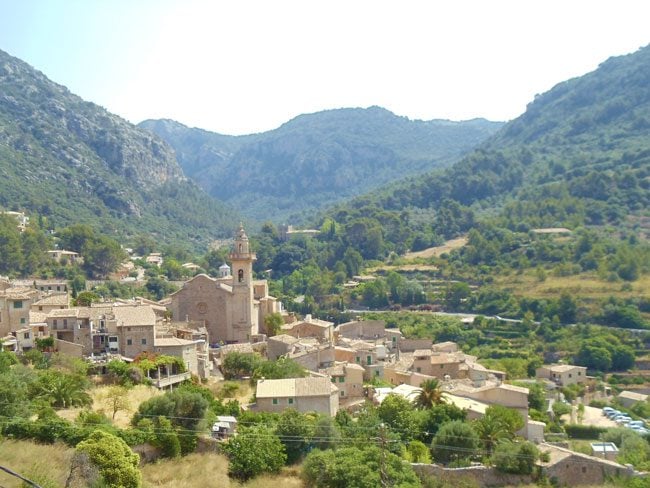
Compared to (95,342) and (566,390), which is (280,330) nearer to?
(95,342)

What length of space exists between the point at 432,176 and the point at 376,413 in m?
99.4

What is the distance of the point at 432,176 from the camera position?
408 feet

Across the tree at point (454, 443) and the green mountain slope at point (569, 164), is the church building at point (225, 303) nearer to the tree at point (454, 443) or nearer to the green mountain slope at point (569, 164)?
the tree at point (454, 443)

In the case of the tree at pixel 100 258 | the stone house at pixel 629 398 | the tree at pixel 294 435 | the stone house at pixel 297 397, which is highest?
the tree at pixel 100 258

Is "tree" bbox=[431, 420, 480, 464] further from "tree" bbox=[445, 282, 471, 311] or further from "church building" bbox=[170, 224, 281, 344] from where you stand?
"tree" bbox=[445, 282, 471, 311]

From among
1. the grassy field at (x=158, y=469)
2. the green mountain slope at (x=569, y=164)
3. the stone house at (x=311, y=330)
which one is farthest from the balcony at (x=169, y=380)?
the green mountain slope at (x=569, y=164)

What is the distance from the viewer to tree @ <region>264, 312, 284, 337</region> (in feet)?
127

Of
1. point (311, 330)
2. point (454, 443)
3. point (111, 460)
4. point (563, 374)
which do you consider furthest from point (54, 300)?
point (563, 374)

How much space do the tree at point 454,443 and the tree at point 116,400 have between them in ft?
33.8


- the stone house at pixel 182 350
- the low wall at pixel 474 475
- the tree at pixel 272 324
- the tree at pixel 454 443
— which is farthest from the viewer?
the tree at pixel 272 324

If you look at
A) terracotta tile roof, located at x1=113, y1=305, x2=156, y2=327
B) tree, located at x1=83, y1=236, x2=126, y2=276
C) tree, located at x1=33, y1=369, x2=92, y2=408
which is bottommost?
tree, located at x1=33, y1=369, x2=92, y2=408

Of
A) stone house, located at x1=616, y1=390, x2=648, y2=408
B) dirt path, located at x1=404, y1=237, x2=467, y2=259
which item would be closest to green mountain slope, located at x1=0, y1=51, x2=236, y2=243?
dirt path, located at x1=404, y1=237, x2=467, y2=259

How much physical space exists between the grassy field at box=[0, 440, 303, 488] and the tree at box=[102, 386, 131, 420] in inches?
102

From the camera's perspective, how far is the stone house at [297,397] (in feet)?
89.8
